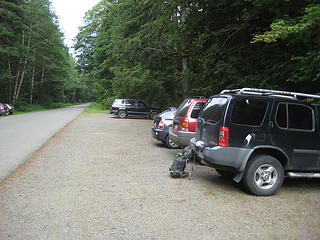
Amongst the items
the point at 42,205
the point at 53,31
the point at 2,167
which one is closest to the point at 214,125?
the point at 42,205

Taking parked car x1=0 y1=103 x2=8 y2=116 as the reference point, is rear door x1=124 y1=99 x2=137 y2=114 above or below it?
above

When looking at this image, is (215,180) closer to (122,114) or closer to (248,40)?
(248,40)

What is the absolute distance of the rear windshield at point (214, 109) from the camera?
18.6 ft

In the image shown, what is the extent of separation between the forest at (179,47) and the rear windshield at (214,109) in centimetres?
236

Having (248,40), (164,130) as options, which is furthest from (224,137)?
(248,40)

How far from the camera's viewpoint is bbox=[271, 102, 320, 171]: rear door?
5516 mm

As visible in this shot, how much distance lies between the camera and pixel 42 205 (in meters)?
4.62

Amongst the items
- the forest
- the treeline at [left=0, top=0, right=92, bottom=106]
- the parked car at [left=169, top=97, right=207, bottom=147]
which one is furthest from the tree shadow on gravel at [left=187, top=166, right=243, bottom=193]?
the treeline at [left=0, top=0, right=92, bottom=106]

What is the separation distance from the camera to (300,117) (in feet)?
18.7

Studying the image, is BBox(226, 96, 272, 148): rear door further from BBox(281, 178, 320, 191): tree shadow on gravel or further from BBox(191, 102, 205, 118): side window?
BBox(191, 102, 205, 118): side window

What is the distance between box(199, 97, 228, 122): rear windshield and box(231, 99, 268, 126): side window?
0.28 meters

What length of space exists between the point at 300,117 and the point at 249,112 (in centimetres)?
108

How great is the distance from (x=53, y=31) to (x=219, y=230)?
144 ft

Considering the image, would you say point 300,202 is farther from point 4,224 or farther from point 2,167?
point 2,167
